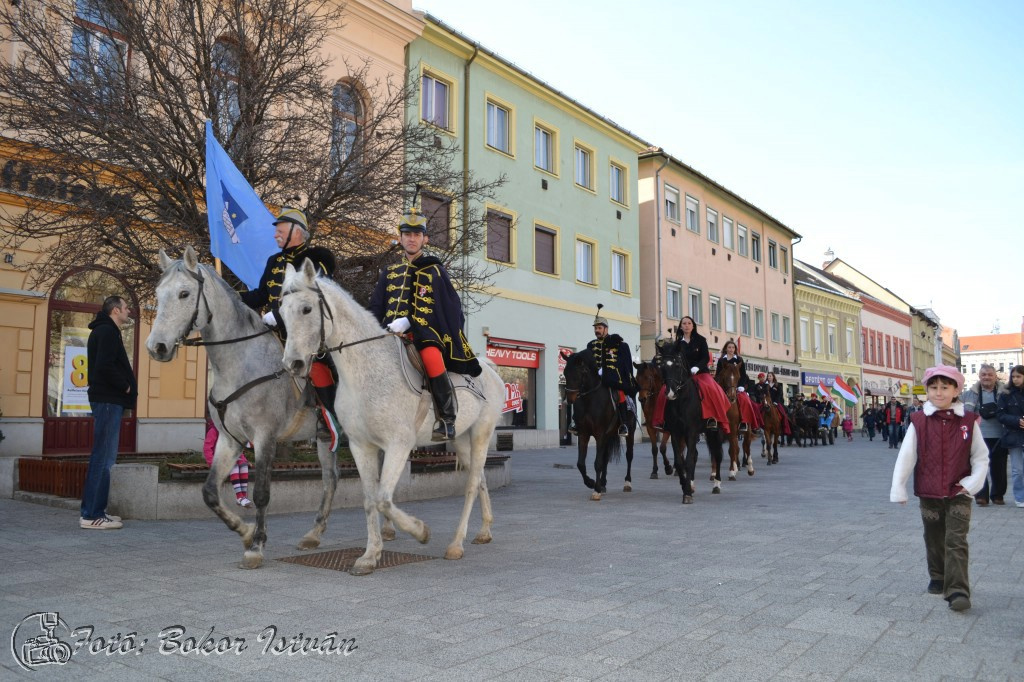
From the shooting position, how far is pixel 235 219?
802 cm

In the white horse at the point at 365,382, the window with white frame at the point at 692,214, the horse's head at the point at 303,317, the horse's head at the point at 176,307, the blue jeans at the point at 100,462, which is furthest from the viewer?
the window with white frame at the point at 692,214

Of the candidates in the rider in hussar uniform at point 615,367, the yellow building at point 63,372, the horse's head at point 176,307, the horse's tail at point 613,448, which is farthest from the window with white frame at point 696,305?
the horse's head at point 176,307

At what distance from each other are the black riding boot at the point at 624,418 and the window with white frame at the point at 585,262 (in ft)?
58.1

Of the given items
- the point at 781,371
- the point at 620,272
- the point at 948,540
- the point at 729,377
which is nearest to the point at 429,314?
the point at 948,540

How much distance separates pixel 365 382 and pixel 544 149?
24.8m

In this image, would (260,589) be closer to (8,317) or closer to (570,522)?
(570,522)

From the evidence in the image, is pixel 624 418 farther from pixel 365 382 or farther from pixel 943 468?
pixel 943 468

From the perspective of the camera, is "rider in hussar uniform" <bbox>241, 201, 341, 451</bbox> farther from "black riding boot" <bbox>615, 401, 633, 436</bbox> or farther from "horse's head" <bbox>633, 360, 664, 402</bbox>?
"horse's head" <bbox>633, 360, 664, 402</bbox>

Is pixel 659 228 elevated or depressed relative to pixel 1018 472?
elevated

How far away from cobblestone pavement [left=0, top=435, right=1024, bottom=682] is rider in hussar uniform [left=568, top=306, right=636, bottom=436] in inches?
129

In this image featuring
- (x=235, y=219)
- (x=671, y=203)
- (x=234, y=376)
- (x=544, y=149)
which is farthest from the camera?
(x=671, y=203)

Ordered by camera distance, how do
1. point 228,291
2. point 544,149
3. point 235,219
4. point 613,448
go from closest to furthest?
1. point 228,291
2. point 235,219
3. point 613,448
4. point 544,149

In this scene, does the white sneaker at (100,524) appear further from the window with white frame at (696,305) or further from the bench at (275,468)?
the window with white frame at (696,305)

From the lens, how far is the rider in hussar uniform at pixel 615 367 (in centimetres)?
1211
